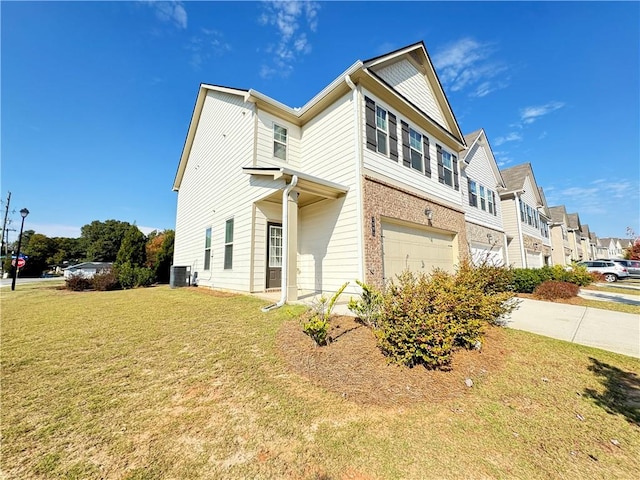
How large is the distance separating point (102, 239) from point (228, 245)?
53831 millimetres

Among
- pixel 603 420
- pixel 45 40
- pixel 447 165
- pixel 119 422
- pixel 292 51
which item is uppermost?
pixel 292 51

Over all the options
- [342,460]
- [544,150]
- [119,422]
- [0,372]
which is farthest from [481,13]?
[0,372]

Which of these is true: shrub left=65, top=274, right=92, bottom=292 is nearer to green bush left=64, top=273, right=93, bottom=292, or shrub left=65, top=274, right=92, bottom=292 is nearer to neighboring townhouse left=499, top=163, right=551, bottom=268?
green bush left=64, top=273, right=93, bottom=292

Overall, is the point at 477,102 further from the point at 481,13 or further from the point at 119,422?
the point at 119,422

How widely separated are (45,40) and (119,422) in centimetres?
1238

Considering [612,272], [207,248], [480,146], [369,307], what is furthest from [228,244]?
[612,272]

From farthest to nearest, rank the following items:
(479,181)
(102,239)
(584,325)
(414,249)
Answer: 1. (102,239)
2. (479,181)
3. (414,249)
4. (584,325)

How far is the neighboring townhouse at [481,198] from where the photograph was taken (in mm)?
13914

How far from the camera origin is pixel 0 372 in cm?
308

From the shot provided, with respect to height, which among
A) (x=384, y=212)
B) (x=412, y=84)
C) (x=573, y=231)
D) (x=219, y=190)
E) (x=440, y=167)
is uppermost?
(x=412, y=84)

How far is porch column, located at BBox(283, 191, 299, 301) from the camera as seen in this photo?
6.64m

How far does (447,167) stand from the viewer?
1198 cm

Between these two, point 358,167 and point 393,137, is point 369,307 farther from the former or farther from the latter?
point 393,137

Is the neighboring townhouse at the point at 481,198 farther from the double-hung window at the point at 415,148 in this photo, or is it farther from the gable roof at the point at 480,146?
the double-hung window at the point at 415,148
